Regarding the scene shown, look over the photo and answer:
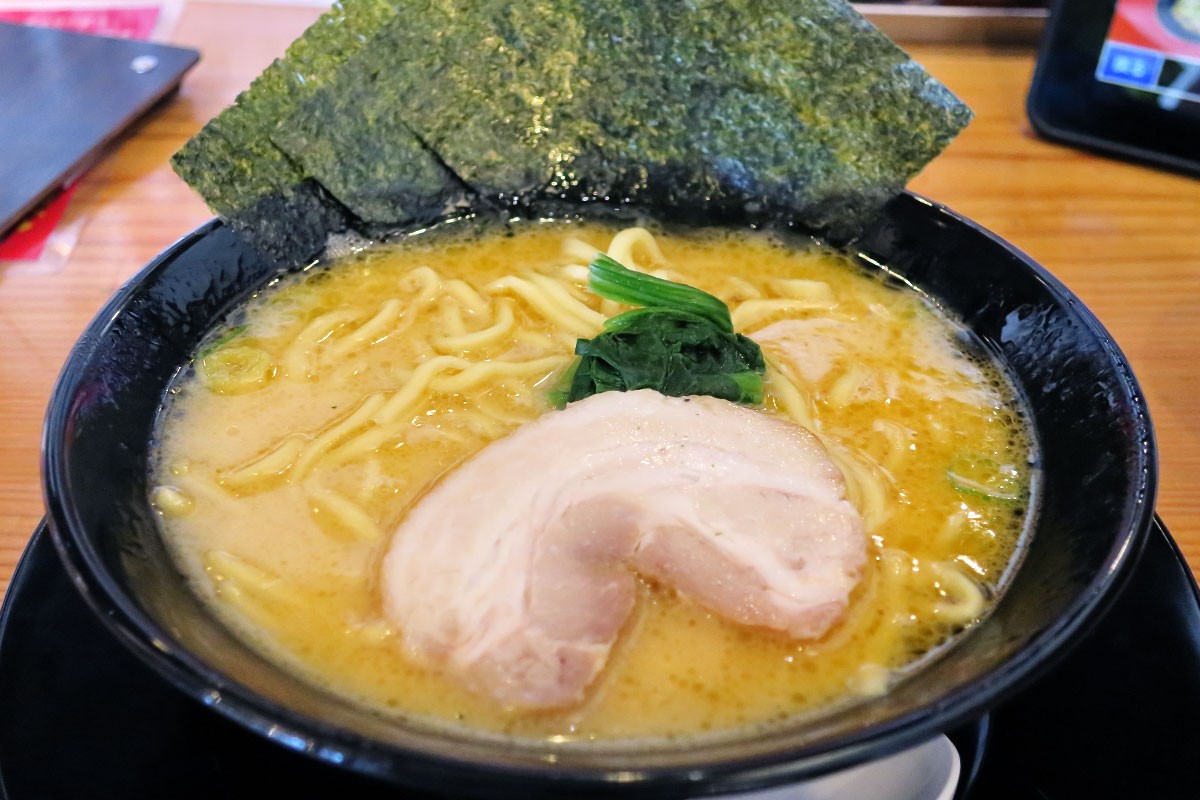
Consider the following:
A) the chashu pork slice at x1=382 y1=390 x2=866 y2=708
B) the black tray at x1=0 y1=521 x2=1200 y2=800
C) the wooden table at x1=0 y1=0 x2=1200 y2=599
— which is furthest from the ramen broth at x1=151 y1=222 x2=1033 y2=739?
the wooden table at x1=0 y1=0 x2=1200 y2=599

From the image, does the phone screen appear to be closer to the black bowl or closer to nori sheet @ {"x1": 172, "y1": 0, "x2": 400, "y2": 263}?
the black bowl

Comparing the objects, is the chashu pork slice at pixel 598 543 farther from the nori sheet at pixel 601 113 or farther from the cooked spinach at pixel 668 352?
the nori sheet at pixel 601 113

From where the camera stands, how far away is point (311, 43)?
1666 mm

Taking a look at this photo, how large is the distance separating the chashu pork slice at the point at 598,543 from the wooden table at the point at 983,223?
31.1 inches

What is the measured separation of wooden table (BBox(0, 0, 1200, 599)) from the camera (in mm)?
1736

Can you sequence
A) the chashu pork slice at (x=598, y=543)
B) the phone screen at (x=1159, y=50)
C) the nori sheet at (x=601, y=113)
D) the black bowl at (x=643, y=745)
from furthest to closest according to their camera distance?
1. the phone screen at (x=1159, y=50)
2. the nori sheet at (x=601, y=113)
3. the chashu pork slice at (x=598, y=543)
4. the black bowl at (x=643, y=745)

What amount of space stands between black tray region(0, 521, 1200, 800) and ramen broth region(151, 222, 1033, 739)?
0.47 feet

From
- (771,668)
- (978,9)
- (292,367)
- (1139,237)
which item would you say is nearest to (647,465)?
(771,668)

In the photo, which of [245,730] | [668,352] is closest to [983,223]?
[668,352]

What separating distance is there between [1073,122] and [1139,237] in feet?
1.60

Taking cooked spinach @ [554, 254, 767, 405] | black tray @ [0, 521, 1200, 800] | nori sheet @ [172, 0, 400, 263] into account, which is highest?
nori sheet @ [172, 0, 400, 263]

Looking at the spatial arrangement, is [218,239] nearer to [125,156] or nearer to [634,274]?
[634,274]

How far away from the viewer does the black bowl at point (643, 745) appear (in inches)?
32.0

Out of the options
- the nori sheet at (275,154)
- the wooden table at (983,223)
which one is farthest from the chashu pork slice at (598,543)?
the wooden table at (983,223)
